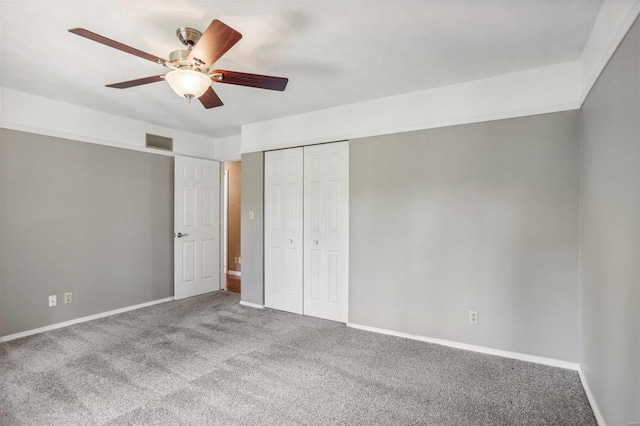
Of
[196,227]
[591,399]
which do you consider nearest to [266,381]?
[591,399]

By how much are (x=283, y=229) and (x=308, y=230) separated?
39cm

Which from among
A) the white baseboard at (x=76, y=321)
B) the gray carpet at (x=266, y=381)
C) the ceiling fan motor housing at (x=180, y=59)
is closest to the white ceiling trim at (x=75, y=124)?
the white baseboard at (x=76, y=321)

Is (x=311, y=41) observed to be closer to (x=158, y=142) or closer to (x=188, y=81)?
(x=188, y=81)

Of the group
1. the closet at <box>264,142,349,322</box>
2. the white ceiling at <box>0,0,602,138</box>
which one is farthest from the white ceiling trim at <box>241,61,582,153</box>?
the closet at <box>264,142,349,322</box>

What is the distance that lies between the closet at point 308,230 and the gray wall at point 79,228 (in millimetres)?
1588

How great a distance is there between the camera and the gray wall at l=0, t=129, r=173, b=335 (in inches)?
131

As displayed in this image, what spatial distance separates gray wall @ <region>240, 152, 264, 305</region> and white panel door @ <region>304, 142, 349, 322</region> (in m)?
0.70

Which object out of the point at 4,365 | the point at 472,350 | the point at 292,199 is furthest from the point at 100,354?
the point at 472,350

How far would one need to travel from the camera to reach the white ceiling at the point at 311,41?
196cm

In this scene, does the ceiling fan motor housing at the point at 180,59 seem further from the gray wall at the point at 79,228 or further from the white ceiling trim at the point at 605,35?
the gray wall at the point at 79,228

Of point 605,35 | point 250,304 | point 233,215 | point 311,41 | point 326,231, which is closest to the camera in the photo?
point 605,35

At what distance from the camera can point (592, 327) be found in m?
2.23

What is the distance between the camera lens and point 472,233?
3.03m

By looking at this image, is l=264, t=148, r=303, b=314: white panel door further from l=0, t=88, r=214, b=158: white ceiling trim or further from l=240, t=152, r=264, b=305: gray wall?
l=0, t=88, r=214, b=158: white ceiling trim
